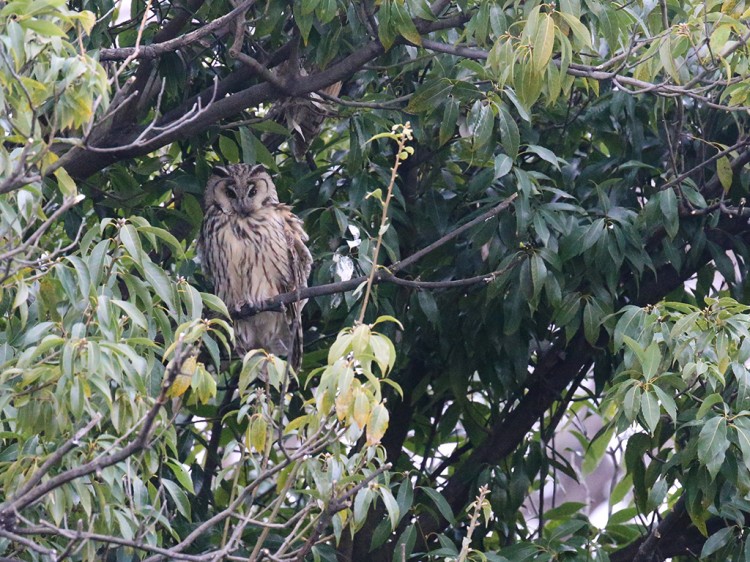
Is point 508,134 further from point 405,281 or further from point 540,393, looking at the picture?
point 540,393

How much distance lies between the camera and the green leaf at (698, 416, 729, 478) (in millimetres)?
2994

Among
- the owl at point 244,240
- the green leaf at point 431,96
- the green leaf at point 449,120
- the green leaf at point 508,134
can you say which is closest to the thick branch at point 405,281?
the green leaf at point 508,134

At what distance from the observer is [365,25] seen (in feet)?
11.8

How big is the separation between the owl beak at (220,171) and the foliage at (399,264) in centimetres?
25

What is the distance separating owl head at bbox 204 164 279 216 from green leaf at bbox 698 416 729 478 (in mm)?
2339

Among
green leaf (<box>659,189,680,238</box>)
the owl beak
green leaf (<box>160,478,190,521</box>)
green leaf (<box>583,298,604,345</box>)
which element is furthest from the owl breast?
green leaf (<box>160,478,190,521</box>)

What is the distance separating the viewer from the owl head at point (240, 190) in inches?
187

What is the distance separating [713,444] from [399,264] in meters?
0.97

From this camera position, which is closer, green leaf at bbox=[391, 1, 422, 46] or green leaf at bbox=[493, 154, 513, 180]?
green leaf at bbox=[391, 1, 422, 46]

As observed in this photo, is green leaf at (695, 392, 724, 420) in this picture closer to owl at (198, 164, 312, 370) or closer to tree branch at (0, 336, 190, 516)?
tree branch at (0, 336, 190, 516)

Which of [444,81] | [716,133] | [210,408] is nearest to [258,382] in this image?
[210,408]

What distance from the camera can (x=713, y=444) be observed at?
3.01 meters

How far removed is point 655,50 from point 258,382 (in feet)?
7.78

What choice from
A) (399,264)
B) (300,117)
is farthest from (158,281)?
(300,117)
